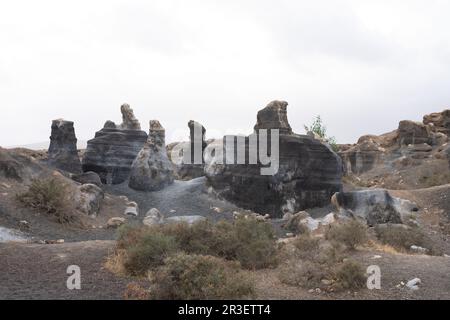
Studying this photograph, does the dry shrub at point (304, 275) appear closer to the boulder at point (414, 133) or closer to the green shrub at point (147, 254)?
the green shrub at point (147, 254)

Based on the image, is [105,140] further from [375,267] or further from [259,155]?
[375,267]

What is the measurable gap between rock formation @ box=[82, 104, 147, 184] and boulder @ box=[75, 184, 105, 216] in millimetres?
8422

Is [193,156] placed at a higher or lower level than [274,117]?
lower

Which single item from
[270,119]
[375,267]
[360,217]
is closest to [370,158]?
[270,119]

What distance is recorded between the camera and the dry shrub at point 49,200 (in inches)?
779

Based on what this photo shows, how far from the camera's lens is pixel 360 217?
20938 millimetres

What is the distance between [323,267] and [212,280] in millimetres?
3133

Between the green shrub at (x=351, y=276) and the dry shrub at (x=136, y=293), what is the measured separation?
11.8 feet

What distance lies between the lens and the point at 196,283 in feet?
28.0

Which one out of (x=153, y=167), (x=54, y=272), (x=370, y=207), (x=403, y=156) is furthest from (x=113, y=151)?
(x=403, y=156)

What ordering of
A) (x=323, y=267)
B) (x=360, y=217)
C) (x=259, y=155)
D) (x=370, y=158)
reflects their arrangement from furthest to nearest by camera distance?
1. (x=370, y=158)
2. (x=259, y=155)
3. (x=360, y=217)
4. (x=323, y=267)

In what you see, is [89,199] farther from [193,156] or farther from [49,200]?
[193,156]

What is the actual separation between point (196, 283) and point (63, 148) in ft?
81.6

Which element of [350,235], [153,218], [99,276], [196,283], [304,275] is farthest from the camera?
[153,218]
